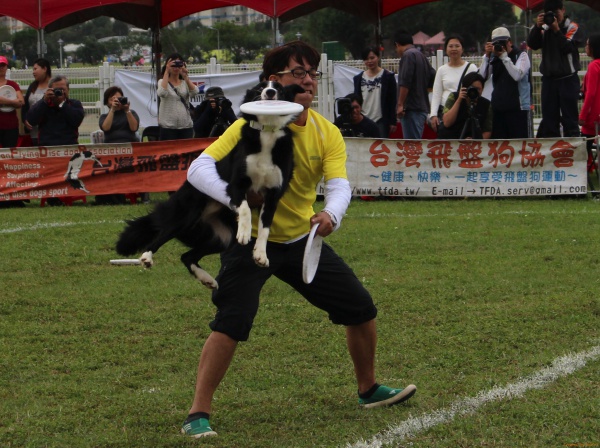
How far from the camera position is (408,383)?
529 cm

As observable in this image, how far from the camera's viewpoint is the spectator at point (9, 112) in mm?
12812

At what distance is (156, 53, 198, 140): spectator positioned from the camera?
42.2 ft

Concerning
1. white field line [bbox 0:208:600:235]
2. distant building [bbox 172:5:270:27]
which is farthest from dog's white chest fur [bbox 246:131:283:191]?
distant building [bbox 172:5:270:27]

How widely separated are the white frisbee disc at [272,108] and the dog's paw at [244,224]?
0.43m

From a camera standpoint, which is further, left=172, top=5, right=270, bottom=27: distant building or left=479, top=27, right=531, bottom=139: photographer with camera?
left=172, top=5, right=270, bottom=27: distant building

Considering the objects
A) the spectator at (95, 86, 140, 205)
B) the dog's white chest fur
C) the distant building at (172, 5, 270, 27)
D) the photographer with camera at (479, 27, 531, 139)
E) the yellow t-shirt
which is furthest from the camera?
the distant building at (172, 5, 270, 27)

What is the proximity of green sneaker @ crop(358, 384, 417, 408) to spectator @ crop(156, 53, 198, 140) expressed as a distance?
871 cm

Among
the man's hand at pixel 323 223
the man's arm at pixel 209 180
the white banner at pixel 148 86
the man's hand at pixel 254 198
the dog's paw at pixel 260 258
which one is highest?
the white banner at pixel 148 86

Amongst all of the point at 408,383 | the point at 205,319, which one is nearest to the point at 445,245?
the point at 205,319

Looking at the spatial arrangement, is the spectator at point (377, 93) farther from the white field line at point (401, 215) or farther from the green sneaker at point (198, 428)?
the green sneaker at point (198, 428)

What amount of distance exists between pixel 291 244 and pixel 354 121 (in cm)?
830

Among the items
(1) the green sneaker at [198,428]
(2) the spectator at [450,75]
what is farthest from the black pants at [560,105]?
(1) the green sneaker at [198,428]

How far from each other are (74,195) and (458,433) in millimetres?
8944

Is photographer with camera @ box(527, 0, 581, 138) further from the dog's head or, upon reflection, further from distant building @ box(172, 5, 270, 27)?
distant building @ box(172, 5, 270, 27)
